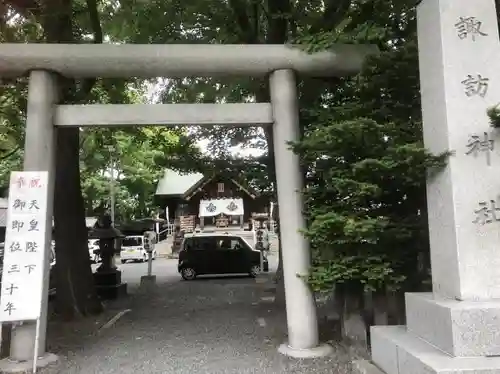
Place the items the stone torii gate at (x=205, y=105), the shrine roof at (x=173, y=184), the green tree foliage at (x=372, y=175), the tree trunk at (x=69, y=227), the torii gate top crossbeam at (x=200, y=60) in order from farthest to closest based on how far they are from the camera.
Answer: the shrine roof at (x=173, y=184) < the tree trunk at (x=69, y=227) < the torii gate top crossbeam at (x=200, y=60) < the stone torii gate at (x=205, y=105) < the green tree foliage at (x=372, y=175)

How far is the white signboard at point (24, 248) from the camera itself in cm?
563

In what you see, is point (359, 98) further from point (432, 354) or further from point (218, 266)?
point (218, 266)

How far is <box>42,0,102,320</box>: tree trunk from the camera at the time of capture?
9.33m

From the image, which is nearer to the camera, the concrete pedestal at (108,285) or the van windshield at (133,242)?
the concrete pedestal at (108,285)

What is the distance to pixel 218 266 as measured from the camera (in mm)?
18469

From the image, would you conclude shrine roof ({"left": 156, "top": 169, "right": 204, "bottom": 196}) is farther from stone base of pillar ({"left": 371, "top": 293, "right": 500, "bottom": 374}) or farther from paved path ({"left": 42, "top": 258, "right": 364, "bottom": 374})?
stone base of pillar ({"left": 371, "top": 293, "right": 500, "bottom": 374})

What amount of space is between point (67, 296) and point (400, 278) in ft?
22.0

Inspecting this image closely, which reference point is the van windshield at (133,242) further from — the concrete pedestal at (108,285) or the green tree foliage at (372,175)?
the green tree foliage at (372,175)

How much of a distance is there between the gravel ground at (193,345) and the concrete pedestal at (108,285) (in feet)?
5.05

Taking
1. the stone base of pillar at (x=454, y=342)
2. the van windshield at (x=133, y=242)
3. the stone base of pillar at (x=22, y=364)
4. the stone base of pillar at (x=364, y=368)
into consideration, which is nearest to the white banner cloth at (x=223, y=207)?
the van windshield at (x=133, y=242)

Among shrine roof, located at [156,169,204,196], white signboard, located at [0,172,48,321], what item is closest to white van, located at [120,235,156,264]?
shrine roof, located at [156,169,204,196]

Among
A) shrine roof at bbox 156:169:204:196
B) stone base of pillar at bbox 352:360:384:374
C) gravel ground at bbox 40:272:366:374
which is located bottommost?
gravel ground at bbox 40:272:366:374

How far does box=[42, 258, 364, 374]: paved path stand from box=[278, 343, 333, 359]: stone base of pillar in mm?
106

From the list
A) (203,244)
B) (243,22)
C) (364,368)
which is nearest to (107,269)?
(203,244)
